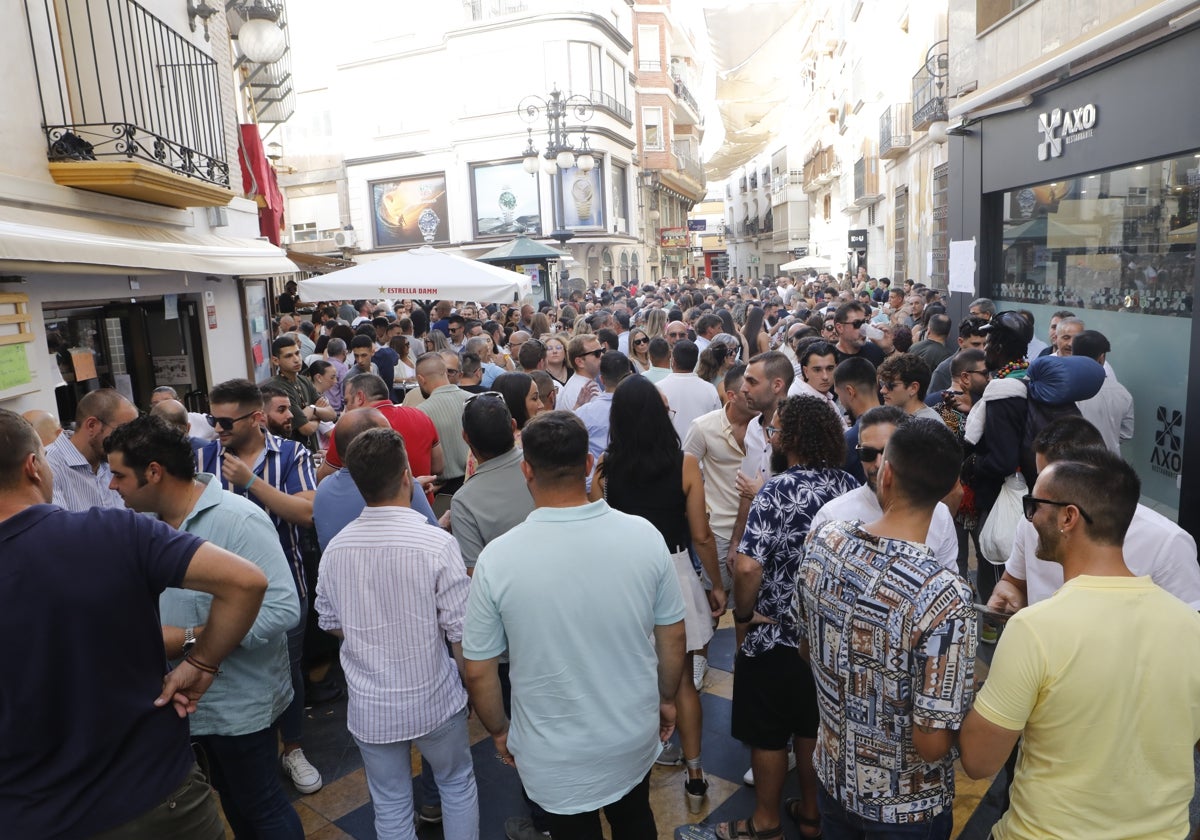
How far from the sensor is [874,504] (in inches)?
108

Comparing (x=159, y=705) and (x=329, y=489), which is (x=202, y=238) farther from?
(x=159, y=705)

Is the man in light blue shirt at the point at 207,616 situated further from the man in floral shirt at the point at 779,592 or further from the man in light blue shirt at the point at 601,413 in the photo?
the man in light blue shirt at the point at 601,413

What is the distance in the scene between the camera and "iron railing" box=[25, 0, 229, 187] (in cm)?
615

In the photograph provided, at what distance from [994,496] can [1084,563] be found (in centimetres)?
274

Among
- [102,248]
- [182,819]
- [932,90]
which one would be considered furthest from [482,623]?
[932,90]

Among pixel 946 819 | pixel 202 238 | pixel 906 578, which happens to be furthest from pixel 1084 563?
pixel 202 238

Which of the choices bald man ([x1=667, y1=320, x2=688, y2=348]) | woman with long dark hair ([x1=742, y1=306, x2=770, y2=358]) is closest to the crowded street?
woman with long dark hair ([x1=742, y1=306, x2=770, y2=358])

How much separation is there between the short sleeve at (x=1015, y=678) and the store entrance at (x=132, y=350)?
23.8 ft

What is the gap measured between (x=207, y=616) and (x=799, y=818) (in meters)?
2.46

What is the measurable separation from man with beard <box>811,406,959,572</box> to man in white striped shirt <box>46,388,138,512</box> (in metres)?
3.42

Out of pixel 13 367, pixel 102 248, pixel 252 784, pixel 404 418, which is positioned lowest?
pixel 252 784

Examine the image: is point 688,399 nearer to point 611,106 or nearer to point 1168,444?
point 1168,444

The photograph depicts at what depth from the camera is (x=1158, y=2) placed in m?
6.05

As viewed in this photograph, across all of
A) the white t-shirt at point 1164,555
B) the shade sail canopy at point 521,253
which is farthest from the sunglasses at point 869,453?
the shade sail canopy at point 521,253
